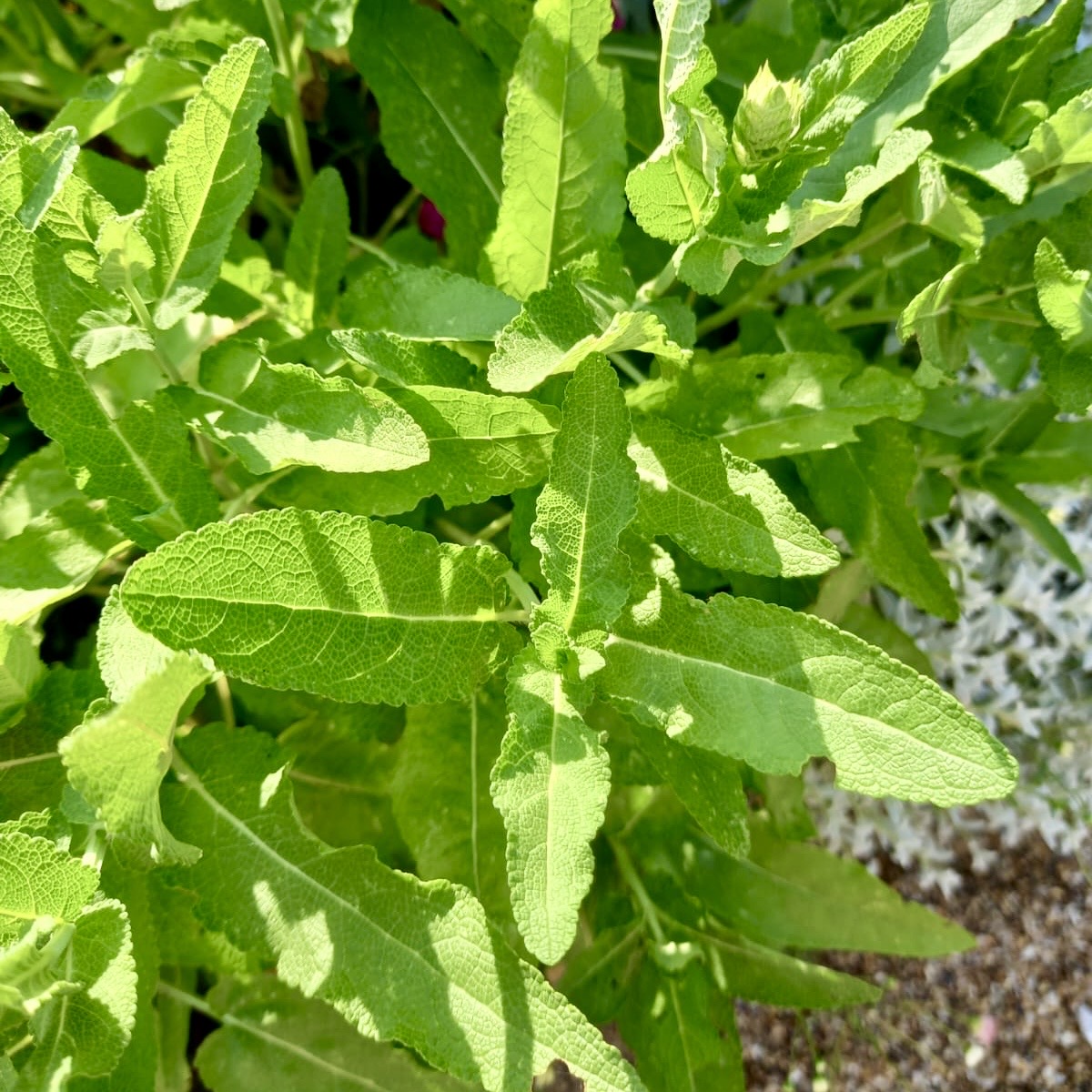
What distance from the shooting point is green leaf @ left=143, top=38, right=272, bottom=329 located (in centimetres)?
45

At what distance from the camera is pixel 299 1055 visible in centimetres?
65

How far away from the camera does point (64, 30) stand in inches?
32.5

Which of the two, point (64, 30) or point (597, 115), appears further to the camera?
point (64, 30)

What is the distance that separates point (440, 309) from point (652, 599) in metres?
0.19

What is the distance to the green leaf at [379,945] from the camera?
466mm

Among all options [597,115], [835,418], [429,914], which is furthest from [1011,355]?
[429,914]

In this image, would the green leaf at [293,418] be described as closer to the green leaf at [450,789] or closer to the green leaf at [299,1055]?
the green leaf at [450,789]

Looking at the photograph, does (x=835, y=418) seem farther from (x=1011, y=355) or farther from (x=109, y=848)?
(x=109, y=848)

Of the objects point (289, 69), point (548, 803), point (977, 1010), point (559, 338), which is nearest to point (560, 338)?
point (559, 338)

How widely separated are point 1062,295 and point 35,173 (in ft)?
1.57

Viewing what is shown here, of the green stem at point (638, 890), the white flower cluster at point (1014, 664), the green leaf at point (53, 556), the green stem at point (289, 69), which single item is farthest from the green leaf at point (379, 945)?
the white flower cluster at point (1014, 664)

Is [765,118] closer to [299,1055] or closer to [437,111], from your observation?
[437,111]

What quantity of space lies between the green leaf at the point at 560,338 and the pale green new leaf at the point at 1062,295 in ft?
0.59

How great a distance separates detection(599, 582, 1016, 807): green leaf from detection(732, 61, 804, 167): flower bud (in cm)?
20
